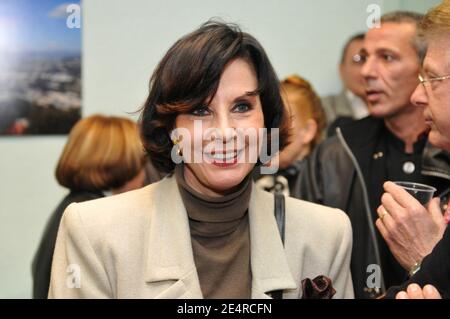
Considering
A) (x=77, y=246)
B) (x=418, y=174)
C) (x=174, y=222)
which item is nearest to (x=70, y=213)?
(x=77, y=246)

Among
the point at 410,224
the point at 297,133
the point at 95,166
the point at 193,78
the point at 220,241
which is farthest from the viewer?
the point at 297,133

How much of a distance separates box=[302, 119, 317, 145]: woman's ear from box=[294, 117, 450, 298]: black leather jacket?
268 millimetres

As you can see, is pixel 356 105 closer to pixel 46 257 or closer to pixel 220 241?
pixel 46 257

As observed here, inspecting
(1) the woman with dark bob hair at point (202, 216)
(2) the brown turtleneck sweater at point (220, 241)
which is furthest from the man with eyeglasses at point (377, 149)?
(2) the brown turtleneck sweater at point (220, 241)

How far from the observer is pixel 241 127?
4.38ft

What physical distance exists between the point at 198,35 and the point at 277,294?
634mm

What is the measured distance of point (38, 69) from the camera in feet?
9.50

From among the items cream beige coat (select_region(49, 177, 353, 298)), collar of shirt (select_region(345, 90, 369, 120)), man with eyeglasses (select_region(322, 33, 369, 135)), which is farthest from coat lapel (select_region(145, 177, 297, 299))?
collar of shirt (select_region(345, 90, 369, 120))

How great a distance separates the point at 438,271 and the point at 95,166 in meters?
1.20

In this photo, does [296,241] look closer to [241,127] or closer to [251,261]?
[251,261]

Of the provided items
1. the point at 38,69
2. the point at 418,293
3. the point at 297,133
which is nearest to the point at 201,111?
the point at 418,293

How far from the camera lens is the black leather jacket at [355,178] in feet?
6.22

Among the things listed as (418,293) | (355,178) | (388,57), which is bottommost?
(418,293)

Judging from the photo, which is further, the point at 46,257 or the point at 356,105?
the point at 356,105
